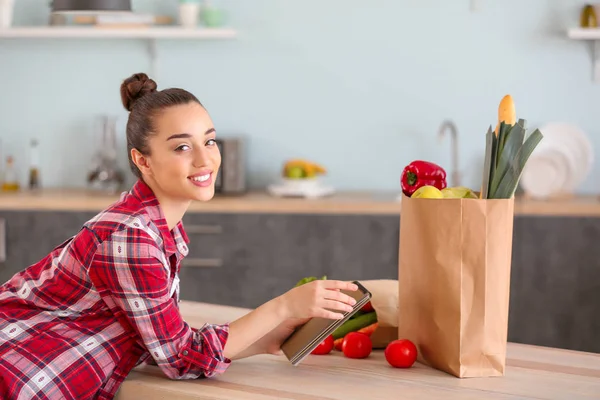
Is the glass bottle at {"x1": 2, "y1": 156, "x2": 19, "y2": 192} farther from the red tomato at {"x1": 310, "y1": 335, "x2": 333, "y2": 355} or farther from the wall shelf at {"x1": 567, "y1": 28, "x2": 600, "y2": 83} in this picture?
the red tomato at {"x1": 310, "y1": 335, "x2": 333, "y2": 355}

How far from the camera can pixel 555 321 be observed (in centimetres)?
387

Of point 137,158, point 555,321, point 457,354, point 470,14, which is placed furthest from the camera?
A: point 470,14

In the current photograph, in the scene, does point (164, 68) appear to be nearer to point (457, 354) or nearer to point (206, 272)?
point (206, 272)

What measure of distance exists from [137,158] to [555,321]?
104 inches

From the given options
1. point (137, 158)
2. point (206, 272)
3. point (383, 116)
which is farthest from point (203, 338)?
→ point (383, 116)

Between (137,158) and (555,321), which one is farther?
(555,321)

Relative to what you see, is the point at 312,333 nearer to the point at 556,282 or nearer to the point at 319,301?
the point at 319,301

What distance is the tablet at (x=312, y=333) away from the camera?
1.60 meters

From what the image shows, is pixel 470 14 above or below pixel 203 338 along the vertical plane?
above

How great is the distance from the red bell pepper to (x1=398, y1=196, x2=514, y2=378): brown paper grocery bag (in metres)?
0.12

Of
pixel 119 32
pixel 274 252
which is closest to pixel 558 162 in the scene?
pixel 274 252

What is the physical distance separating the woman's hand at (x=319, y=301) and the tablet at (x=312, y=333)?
1cm

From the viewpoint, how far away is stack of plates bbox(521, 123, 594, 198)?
156 inches

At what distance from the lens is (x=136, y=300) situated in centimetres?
160
